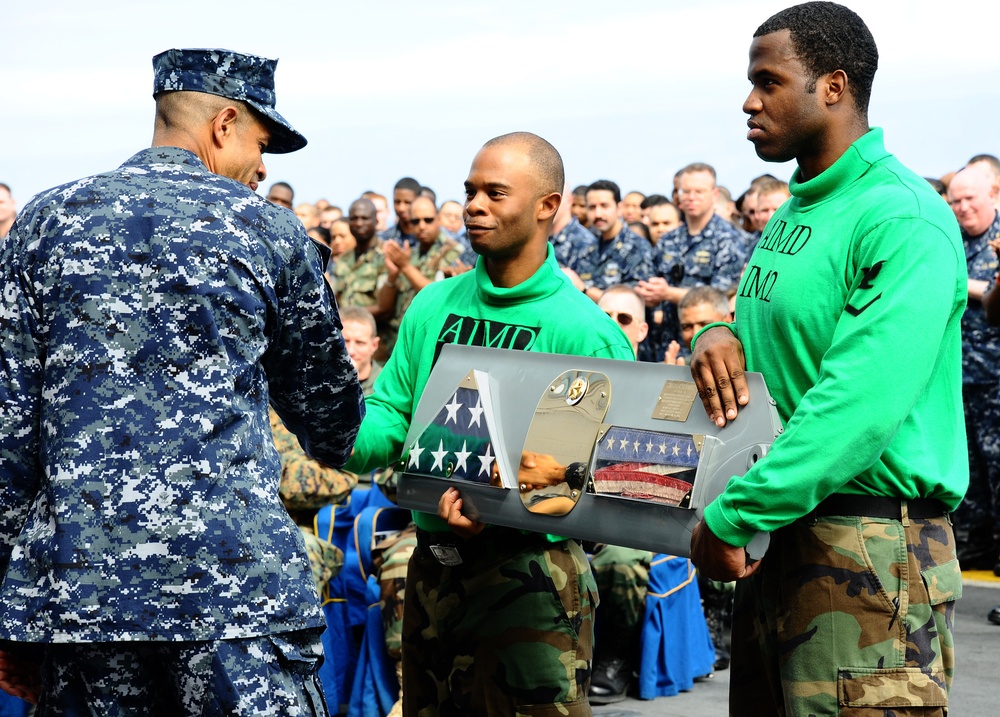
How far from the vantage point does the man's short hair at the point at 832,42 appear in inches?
99.5

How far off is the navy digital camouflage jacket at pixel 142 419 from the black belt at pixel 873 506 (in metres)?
1.04

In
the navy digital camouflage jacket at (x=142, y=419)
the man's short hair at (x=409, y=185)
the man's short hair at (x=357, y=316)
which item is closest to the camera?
the navy digital camouflage jacket at (x=142, y=419)

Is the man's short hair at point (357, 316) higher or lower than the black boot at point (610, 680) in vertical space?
higher

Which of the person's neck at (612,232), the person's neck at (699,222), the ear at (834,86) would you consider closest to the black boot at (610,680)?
the ear at (834,86)

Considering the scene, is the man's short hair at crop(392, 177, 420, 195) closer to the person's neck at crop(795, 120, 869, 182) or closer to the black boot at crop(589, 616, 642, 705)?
the black boot at crop(589, 616, 642, 705)

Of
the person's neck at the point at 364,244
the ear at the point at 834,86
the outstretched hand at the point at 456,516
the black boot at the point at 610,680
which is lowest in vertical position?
the black boot at the point at 610,680

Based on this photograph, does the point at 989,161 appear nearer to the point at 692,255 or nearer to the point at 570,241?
the point at 692,255

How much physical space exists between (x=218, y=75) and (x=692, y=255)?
7015 millimetres

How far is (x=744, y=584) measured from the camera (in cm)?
272

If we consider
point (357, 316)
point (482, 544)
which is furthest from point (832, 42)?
point (357, 316)

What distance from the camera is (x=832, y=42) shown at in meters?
2.53

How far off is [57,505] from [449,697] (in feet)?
4.30

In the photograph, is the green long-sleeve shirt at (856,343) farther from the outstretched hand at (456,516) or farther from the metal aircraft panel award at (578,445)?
the outstretched hand at (456,516)

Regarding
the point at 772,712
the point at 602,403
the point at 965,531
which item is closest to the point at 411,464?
Result: the point at 602,403
